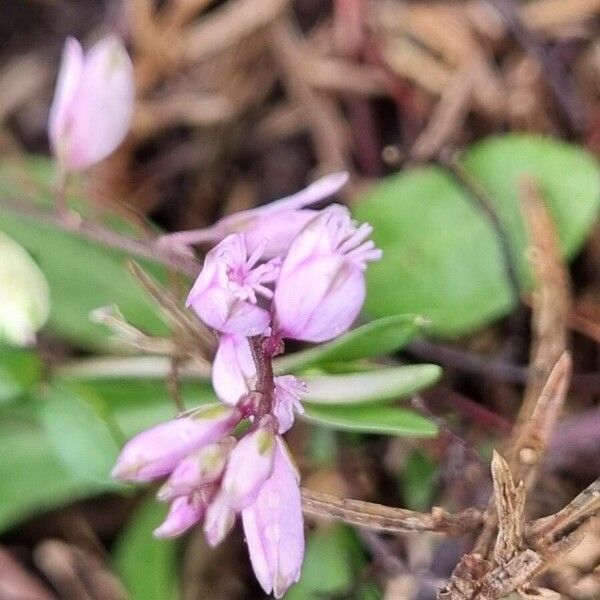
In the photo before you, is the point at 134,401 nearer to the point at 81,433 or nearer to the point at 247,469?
the point at 81,433

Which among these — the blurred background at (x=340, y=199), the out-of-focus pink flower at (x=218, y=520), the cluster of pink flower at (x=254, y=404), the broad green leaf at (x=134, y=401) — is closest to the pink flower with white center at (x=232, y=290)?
the cluster of pink flower at (x=254, y=404)

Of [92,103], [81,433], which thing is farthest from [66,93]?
[81,433]

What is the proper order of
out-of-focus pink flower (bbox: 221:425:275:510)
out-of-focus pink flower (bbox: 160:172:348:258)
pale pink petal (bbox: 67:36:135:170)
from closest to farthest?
out-of-focus pink flower (bbox: 221:425:275:510)
out-of-focus pink flower (bbox: 160:172:348:258)
pale pink petal (bbox: 67:36:135:170)

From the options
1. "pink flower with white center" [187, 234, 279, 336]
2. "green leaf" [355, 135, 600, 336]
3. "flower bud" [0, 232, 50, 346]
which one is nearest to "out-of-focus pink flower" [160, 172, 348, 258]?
"pink flower with white center" [187, 234, 279, 336]

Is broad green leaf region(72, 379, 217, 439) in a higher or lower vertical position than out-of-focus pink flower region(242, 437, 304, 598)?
lower

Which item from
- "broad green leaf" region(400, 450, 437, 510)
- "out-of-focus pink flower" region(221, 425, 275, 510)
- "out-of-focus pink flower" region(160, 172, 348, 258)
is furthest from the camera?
"broad green leaf" region(400, 450, 437, 510)

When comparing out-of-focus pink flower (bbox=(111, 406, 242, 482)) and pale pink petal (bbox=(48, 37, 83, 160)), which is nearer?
out-of-focus pink flower (bbox=(111, 406, 242, 482))

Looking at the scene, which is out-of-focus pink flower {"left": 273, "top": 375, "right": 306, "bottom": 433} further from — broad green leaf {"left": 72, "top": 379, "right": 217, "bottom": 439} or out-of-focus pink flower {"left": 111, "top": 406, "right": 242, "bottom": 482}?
broad green leaf {"left": 72, "top": 379, "right": 217, "bottom": 439}

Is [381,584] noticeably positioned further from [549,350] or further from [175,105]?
[175,105]
